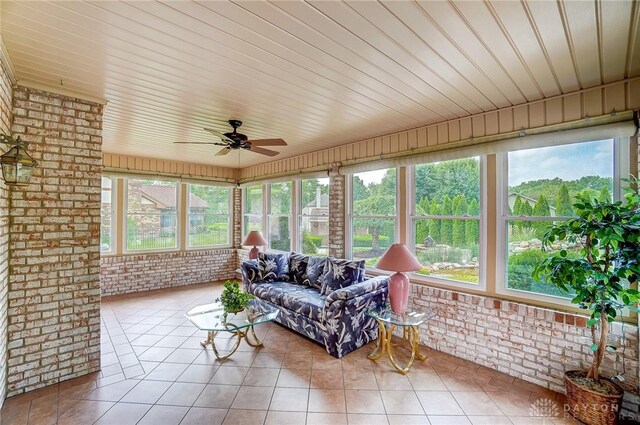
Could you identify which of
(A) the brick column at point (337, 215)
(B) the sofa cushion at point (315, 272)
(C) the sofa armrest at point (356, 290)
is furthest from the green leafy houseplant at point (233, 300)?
(A) the brick column at point (337, 215)

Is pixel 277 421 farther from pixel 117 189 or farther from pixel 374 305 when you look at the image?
pixel 117 189

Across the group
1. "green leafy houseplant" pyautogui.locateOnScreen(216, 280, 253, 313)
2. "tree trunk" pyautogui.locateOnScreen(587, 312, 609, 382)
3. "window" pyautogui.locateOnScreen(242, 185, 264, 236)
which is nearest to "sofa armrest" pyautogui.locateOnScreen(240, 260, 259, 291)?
"green leafy houseplant" pyautogui.locateOnScreen(216, 280, 253, 313)

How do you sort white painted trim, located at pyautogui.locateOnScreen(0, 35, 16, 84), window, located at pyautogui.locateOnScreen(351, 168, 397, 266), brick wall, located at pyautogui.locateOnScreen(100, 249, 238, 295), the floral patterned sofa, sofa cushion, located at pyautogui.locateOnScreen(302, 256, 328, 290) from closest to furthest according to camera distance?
white painted trim, located at pyautogui.locateOnScreen(0, 35, 16, 84) < the floral patterned sofa < window, located at pyautogui.locateOnScreen(351, 168, 397, 266) < sofa cushion, located at pyautogui.locateOnScreen(302, 256, 328, 290) < brick wall, located at pyautogui.locateOnScreen(100, 249, 238, 295)

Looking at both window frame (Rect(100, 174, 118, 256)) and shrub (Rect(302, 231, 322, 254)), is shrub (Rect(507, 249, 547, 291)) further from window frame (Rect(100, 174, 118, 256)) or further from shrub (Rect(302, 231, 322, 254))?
window frame (Rect(100, 174, 118, 256))

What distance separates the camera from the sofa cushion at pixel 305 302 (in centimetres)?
338

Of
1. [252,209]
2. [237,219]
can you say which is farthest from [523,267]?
[237,219]

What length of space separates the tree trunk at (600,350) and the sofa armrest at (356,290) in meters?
1.93

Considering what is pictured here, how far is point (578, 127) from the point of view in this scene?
257 centimetres

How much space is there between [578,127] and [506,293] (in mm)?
1702

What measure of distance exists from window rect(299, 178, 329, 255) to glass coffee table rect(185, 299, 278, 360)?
1945mm

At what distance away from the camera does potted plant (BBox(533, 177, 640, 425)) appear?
2035 millimetres

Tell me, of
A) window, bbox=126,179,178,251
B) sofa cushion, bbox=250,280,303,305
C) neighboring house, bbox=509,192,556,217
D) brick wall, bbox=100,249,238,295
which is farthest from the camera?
window, bbox=126,179,178,251

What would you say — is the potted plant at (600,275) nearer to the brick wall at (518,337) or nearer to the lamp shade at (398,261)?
the brick wall at (518,337)

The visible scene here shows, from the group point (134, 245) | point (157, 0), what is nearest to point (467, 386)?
point (157, 0)
